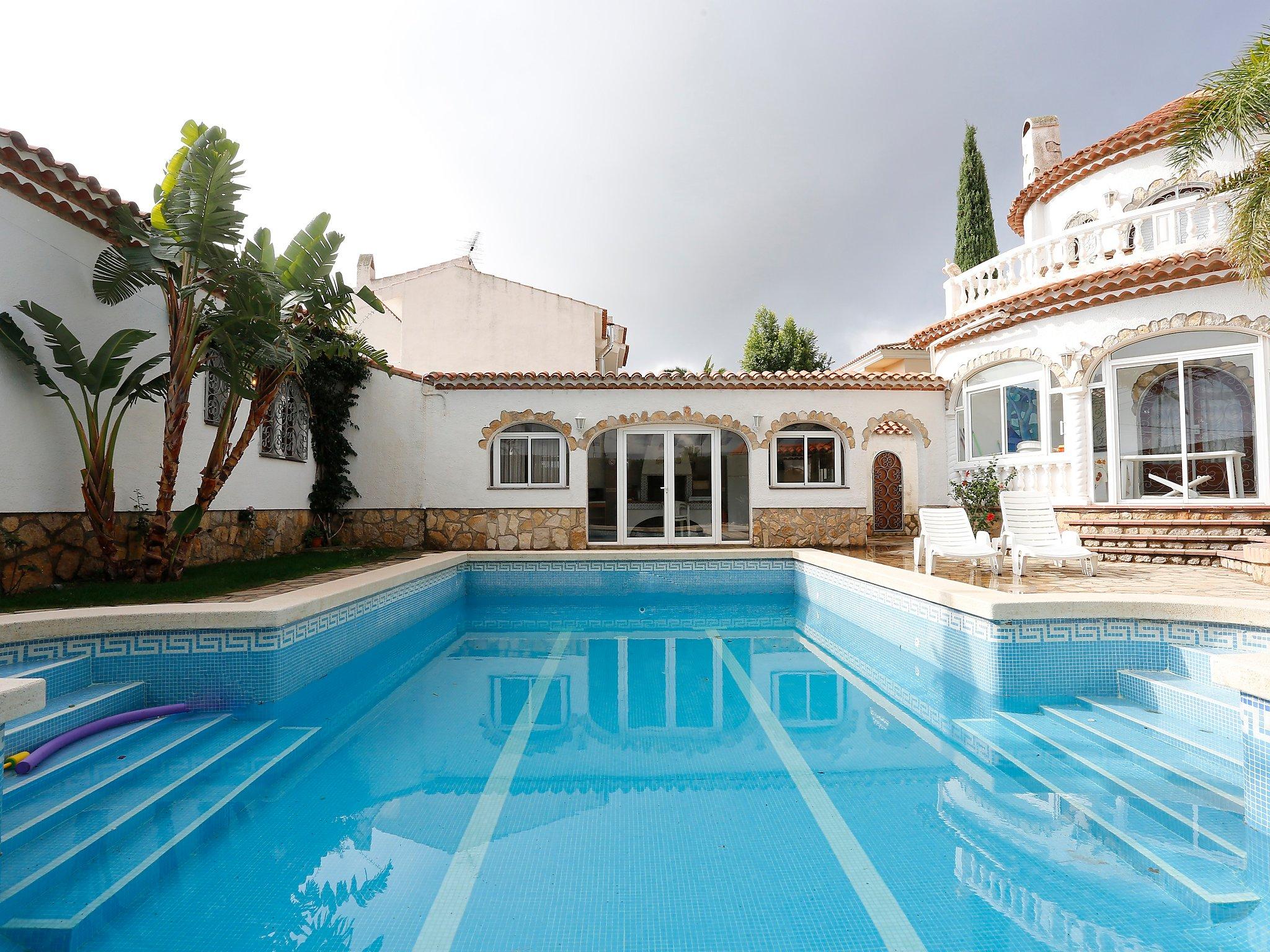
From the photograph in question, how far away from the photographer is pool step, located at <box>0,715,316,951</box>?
2.96 m

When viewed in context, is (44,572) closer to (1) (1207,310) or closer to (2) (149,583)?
(2) (149,583)

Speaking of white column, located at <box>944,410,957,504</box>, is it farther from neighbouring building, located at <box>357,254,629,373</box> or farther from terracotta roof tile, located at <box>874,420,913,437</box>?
neighbouring building, located at <box>357,254,629,373</box>

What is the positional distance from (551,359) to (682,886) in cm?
2007

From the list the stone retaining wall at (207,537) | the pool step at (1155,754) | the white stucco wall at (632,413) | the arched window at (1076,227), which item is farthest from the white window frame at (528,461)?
the arched window at (1076,227)

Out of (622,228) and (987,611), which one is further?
(622,228)

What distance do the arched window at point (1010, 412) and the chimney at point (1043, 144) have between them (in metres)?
7.67

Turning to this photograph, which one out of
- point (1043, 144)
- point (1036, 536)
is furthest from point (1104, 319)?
point (1043, 144)

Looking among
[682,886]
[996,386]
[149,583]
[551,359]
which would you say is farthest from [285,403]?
[996,386]

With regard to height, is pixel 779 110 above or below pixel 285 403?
above

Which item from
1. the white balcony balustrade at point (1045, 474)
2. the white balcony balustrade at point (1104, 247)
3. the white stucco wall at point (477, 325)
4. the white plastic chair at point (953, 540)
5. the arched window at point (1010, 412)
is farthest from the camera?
the white stucco wall at point (477, 325)

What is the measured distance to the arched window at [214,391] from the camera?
32.3 ft

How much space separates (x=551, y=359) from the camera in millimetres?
22125

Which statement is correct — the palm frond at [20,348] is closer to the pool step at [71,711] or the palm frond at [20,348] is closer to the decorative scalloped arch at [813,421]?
the pool step at [71,711]

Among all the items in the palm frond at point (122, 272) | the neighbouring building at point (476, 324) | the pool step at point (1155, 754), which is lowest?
the pool step at point (1155, 754)
